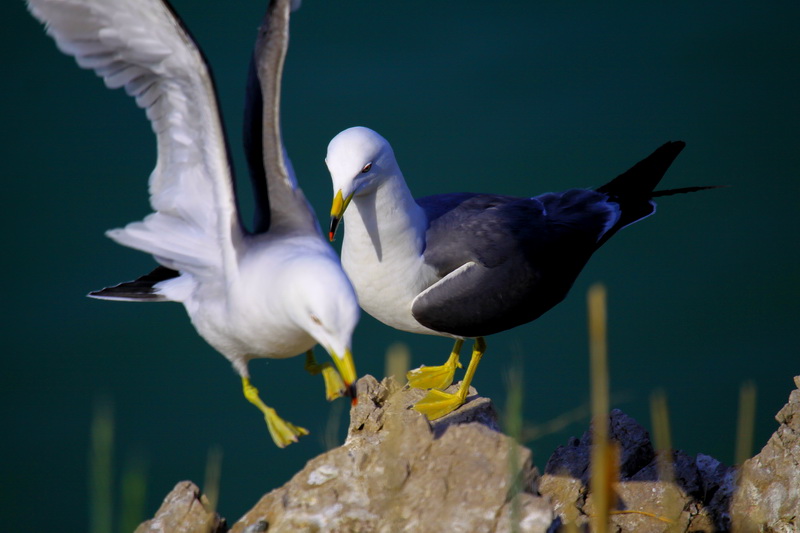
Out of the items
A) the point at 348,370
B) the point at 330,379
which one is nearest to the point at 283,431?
the point at 330,379

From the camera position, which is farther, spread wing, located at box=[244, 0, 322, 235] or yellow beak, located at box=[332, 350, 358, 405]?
spread wing, located at box=[244, 0, 322, 235]

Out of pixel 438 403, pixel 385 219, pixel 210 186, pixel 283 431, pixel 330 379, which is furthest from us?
pixel 438 403

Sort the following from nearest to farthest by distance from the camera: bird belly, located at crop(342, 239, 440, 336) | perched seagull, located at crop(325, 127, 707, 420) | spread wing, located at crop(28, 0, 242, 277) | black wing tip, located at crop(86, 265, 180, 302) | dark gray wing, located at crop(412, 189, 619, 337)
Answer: spread wing, located at crop(28, 0, 242, 277) < black wing tip, located at crop(86, 265, 180, 302) < perched seagull, located at crop(325, 127, 707, 420) < bird belly, located at crop(342, 239, 440, 336) < dark gray wing, located at crop(412, 189, 619, 337)

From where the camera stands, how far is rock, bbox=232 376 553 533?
2992 mm

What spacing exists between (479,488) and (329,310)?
0.74 meters

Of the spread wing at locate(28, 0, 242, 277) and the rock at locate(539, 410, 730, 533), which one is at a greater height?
the spread wing at locate(28, 0, 242, 277)

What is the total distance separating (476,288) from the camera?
5148 mm

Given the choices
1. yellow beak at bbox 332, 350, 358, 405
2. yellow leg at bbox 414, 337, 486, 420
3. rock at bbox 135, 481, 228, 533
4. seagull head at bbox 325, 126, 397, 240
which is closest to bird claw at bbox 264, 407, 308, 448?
rock at bbox 135, 481, 228, 533

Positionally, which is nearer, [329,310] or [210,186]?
[329,310]

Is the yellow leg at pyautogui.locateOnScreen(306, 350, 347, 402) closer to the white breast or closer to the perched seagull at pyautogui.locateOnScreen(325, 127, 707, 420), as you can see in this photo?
the perched seagull at pyautogui.locateOnScreen(325, 127, 707, 420)

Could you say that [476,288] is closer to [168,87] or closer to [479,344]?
[479,344]

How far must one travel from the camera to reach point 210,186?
13.3 feet

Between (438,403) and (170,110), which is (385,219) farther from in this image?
(170,110)

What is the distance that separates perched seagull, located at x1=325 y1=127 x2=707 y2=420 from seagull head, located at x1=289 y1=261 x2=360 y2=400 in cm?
135
